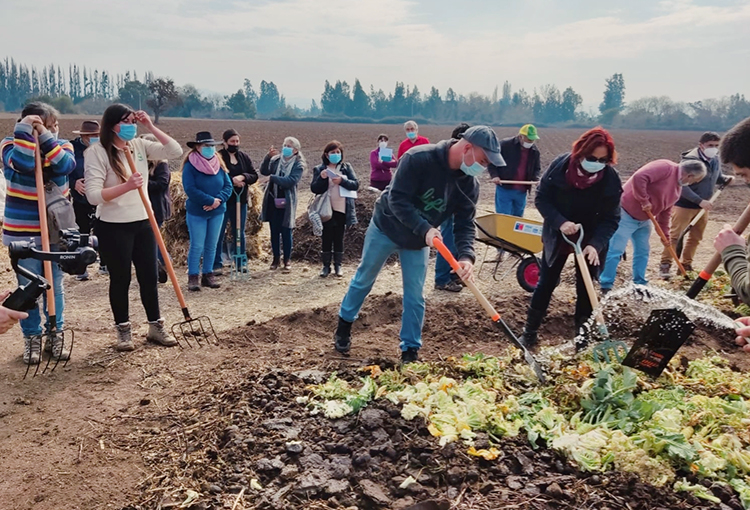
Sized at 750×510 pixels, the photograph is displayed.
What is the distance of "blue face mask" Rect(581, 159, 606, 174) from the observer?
177 inches

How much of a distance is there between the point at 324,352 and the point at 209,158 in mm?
3298

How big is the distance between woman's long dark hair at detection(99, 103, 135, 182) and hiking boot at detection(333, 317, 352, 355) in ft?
6.91

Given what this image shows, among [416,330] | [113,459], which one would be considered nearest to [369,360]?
[416,330]

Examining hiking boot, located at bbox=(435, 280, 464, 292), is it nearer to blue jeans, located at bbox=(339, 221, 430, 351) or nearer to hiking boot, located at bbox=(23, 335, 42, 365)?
blue jeans, located at bbox=(339, 221, 430, 351)

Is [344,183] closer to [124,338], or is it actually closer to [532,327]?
[532,327]

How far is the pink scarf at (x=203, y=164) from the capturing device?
6836 mm

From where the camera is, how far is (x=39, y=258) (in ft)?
10.4

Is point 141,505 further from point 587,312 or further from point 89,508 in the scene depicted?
point 587,312

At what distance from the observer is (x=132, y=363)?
4.69 m

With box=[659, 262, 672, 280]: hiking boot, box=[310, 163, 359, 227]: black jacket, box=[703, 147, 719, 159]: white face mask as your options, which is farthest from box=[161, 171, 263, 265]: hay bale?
box=[703, 147, 719, 159]: white face mask

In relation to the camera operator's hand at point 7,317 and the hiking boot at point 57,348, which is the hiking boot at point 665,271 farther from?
the camera operator's hand at point 7,317

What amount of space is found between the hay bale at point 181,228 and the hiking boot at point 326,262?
4.95 ft

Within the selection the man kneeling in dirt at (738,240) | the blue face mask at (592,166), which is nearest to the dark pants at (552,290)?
the blue face mask at (592,166)

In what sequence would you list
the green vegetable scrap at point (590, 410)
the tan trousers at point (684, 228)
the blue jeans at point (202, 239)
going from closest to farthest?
the green vegetable scrap at point (590, 410), the blue jeans at point (202, 239), the tan trousers at point (684, 228)
